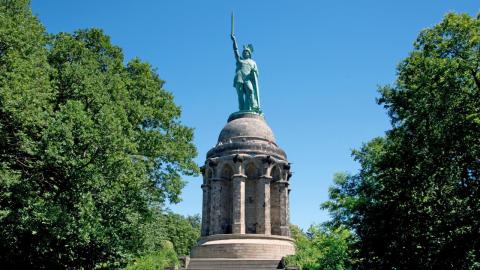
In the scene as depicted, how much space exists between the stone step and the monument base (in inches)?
60.2

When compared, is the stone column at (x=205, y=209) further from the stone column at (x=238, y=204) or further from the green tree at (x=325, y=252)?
the green tree at (x=325, y=252)

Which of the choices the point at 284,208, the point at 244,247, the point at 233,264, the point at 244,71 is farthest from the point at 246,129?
the point at 233,264

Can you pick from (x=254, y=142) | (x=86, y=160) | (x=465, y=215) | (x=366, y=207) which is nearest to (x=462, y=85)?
(x=465, y=215)

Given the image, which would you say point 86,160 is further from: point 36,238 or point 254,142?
point 254,142

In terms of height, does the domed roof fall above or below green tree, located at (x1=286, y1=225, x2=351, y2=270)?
above

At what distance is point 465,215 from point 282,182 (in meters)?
19.0

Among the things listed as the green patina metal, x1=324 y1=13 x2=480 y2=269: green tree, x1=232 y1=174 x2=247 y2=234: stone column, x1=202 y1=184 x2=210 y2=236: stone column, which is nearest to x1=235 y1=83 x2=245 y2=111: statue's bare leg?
the green patina metal

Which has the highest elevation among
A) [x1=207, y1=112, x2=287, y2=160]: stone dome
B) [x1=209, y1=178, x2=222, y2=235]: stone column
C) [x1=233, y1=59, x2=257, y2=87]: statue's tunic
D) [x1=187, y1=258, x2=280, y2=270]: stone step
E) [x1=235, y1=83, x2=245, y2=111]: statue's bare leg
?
[x1=233, y1=59, x2=257, y2=87]: statue's tunic

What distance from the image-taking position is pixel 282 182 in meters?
30.5

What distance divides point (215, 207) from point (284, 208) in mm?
4724

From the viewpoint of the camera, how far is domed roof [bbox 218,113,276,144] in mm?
31047

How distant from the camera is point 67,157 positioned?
46.7ft

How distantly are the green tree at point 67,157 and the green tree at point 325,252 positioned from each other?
7151 millimetres

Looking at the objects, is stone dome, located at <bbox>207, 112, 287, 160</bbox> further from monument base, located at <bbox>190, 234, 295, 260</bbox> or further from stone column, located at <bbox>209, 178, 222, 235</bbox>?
monument base, located at <bbox>190, 234, 295, 260</bbox>
